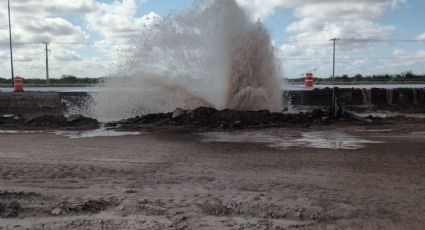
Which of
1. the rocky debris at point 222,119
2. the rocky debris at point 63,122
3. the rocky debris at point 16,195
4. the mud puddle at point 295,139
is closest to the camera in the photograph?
the rocky debris at point 16,195

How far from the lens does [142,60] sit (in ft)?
68.7

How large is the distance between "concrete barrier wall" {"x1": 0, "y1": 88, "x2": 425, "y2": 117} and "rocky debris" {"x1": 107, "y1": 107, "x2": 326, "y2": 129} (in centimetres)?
798

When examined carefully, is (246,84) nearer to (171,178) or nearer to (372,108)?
(372,108)

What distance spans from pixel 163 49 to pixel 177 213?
49.0ft

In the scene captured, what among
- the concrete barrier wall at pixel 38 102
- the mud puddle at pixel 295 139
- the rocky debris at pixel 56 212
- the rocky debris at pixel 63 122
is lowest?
the rocky debris at pixel 56 212

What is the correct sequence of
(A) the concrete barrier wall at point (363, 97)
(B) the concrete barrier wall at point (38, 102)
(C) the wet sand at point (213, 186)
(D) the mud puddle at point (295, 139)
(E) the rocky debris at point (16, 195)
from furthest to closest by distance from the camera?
(A) the concrete barrier wall at point (363, 97)
(B) the concrete barrier wall at point (38, 102)
(D) the mud puddle at point (295, 139)
(E) the rocky debris at point (16, 195)
(C) the wet sand at point (213, 186)

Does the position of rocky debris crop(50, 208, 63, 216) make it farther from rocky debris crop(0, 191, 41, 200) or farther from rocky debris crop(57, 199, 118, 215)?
rocky debris crop(0, 191, 41, 200)

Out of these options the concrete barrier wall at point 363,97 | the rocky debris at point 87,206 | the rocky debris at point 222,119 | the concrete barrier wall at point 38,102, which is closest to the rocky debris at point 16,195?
the rocky debris at point 87,206

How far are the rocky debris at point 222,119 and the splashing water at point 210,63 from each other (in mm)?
2690

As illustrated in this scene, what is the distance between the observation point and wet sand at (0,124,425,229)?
581cm

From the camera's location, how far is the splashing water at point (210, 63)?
19812mm

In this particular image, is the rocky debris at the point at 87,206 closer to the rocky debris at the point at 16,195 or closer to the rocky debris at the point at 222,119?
the rocky debris at the point at 16,195

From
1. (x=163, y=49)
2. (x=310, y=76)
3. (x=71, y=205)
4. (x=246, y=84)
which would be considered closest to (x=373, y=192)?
(x=71, y=205)

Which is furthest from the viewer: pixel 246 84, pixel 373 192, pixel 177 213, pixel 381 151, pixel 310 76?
pixel 310 76
